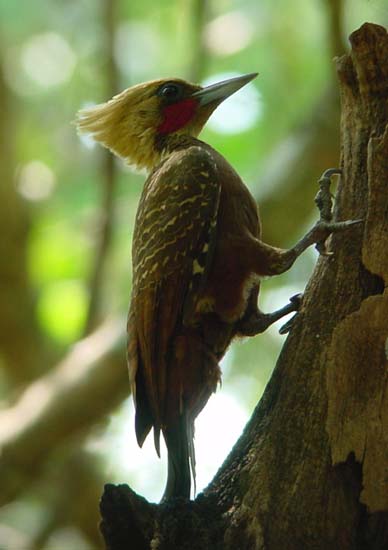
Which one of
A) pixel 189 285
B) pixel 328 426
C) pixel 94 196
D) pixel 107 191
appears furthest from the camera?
pixel 94 196

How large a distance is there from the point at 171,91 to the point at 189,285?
1.53 meters

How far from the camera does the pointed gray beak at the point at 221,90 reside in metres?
5.57

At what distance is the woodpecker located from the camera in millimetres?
4539

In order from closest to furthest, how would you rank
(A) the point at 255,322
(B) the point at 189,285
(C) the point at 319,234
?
(C) the point at 319,234 → (B) the point at 189,285 → (A) the point at 255,322

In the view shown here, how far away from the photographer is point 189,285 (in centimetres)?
475

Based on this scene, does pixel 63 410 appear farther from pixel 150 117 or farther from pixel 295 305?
pixel 295 305

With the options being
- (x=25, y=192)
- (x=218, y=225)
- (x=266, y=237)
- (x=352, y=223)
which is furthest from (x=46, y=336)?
(x=352, y=223)

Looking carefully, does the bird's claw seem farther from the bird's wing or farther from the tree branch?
the tree branch

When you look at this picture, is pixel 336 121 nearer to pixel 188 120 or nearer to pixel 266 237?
pixel 266 237

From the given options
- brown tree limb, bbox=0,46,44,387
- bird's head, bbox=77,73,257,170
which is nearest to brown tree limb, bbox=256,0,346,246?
bird's head, bbox=77,73,257,170

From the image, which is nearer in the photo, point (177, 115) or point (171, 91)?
point (177, 115)

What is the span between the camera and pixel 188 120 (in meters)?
5.77

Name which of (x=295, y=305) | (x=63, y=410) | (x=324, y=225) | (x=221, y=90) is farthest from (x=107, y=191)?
(x=324, y=225)

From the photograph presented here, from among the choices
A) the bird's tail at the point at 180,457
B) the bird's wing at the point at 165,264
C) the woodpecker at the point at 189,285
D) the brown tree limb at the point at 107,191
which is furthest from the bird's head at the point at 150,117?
the bird's tail at the point at 180,457
